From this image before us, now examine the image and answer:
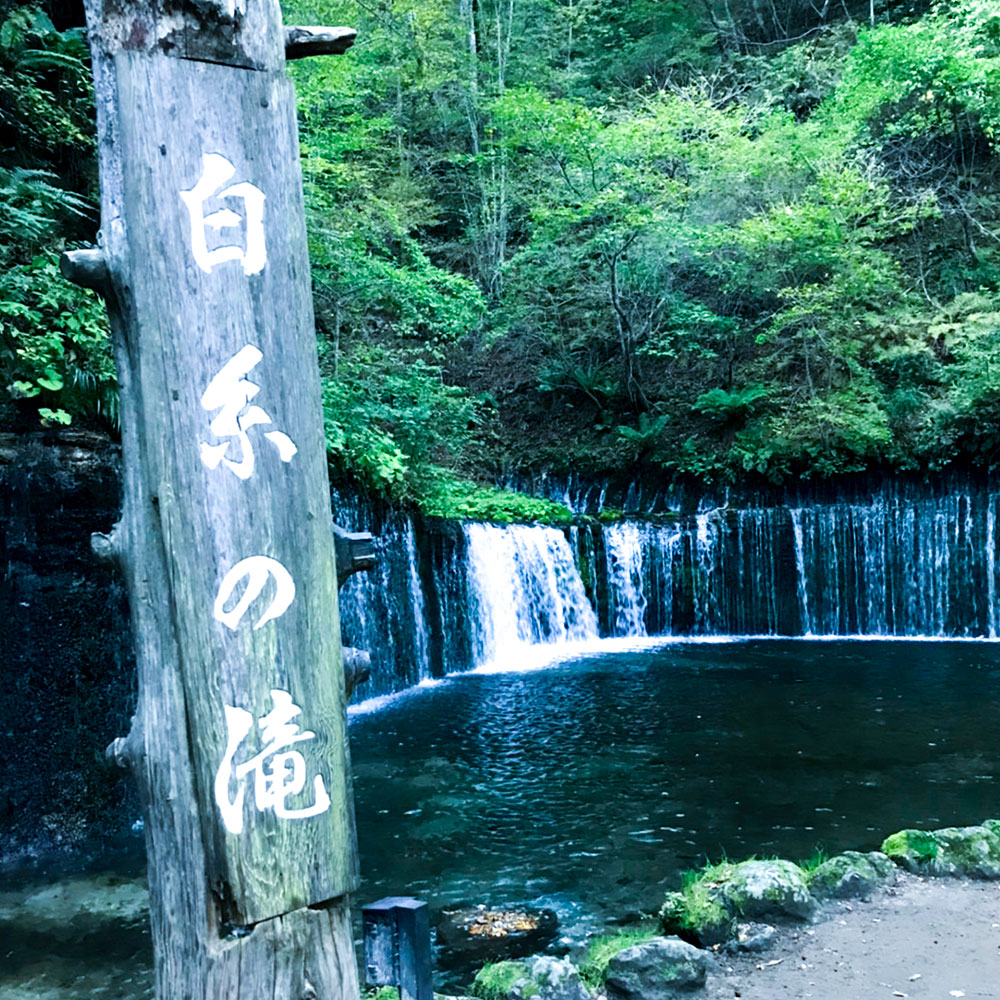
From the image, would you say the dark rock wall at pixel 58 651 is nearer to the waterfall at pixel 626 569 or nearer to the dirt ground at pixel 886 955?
the dirt ground at pixel 886 955

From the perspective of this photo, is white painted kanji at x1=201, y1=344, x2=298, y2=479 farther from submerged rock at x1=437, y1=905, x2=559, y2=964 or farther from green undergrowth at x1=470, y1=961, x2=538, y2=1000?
submerged rock at x1=437, y1=905, x2=559, y2=964

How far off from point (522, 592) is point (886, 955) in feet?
30.8

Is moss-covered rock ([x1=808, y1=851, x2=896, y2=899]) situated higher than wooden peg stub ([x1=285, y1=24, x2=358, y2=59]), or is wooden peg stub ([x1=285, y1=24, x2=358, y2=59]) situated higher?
wooden peg stub ([x1=285, y1=24, x2=358, y2=59])

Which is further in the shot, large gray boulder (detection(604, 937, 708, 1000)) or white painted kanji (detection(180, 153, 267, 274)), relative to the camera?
large gray boulder (detection(604, 937, 708, 1000))

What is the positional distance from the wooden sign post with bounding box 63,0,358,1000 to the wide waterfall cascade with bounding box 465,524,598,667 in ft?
34.5

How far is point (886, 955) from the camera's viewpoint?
3.95 metres

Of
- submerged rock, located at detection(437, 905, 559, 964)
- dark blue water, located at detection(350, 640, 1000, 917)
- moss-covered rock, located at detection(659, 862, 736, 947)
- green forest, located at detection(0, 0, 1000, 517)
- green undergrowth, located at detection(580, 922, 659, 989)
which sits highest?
green forest, located at detection(0, 0, 1000, 517)

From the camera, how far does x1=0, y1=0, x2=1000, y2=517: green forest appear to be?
11.5 metres

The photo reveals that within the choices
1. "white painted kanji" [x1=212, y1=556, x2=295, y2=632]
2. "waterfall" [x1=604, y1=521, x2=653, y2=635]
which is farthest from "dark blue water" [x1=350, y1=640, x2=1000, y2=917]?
"white painted kanji" [x1=212, y1=556, x2=295, y2=632]

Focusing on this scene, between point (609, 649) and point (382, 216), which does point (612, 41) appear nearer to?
point (382, 216)

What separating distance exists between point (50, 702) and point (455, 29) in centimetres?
1641

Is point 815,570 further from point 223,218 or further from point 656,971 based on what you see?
point 223,218

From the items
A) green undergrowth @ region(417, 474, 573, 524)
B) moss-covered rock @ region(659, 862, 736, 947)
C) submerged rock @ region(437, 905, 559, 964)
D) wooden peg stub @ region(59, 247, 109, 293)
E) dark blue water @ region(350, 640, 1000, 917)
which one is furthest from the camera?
green undergrowth @ region(417, 474, 573, 524)

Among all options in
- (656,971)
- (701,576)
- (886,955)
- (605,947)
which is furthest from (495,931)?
(701,576)
